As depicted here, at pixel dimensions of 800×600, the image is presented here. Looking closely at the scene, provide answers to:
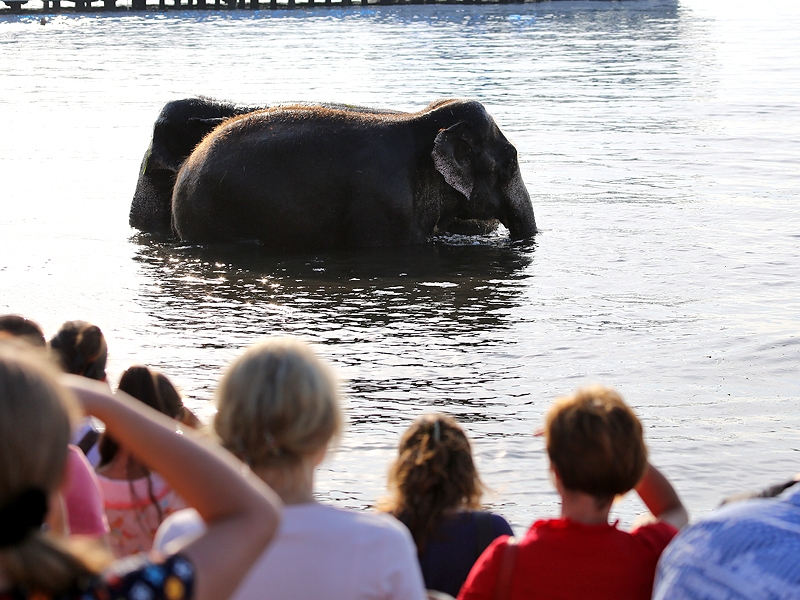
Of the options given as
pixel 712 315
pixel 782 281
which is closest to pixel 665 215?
pixel 782 281

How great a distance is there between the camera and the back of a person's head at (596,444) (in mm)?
3416

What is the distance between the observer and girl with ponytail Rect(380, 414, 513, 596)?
385cm

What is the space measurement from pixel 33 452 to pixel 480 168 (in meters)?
12.6

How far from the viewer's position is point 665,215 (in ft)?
51.6

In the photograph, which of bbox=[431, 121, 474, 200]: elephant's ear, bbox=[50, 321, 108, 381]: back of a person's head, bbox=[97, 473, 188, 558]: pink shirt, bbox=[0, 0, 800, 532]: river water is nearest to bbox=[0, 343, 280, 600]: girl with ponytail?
bbox=[97, 473, 188, 558]: pink shirt

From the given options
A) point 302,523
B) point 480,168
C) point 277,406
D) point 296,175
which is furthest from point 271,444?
point 480,168

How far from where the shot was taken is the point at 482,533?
391cm

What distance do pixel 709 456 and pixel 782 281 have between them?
17.5 ft

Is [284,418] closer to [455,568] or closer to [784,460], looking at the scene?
[455,568]

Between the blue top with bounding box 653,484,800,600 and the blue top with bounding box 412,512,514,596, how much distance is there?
1.05 metres

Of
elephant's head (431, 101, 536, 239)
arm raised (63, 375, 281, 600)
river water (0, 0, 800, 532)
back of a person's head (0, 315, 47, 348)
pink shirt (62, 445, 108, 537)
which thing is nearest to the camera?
arm raised (63, 375, 281, 600)

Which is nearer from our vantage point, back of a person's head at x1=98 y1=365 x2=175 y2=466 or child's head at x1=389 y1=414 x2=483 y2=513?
child's head at x1=389 y1=414 x2=483 y2=513

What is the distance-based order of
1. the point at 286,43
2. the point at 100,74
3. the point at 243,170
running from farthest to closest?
the point at 286,43
the point at 100,74
the point at 243,170

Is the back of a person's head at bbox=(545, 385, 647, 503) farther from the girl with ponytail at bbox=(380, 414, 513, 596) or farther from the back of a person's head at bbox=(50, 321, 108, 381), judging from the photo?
the back of a person's head at bbox=(50, 321, 108, 381)
